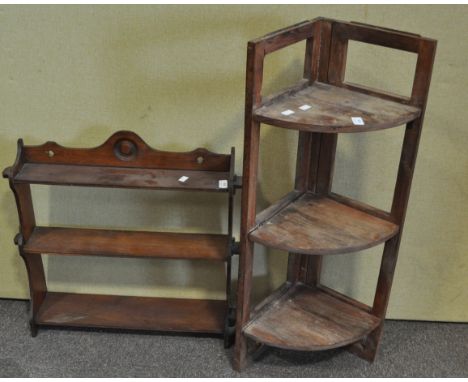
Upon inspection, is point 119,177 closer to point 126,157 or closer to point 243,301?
point 126,157

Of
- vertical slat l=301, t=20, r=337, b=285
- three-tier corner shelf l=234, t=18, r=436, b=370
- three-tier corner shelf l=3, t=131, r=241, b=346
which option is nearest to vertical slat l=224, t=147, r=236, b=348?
three-tier corner shelf l=3, t=131, r=241, b=346

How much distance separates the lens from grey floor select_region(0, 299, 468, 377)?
245cm

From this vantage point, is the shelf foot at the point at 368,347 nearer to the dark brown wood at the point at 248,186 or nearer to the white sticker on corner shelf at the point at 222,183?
the dark brown wood at the point at 248,186

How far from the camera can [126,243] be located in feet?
8.09

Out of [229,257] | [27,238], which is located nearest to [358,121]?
[229,257]

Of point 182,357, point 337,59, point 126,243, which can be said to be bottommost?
point 182,357

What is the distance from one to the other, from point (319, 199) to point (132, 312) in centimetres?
92

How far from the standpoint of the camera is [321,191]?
7.73ft

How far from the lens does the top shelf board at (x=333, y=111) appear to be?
1854 millimetres

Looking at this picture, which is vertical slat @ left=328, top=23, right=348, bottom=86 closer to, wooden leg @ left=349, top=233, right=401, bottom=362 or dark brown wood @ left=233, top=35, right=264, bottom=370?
dark brown wood @ left=233, top=35, right=264, bottom=370

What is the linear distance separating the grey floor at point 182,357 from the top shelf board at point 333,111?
1063mm

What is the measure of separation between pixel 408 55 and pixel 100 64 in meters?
1.08

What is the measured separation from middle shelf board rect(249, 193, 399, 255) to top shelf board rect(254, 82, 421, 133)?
0.41 metres

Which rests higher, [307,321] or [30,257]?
[30,257]
